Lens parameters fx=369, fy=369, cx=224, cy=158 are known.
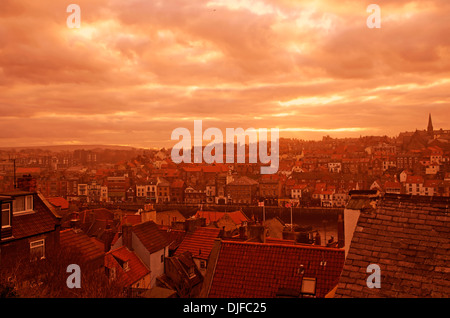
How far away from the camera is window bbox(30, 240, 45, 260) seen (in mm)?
6821

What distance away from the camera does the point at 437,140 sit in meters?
69.9

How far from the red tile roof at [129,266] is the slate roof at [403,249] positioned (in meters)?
5.87

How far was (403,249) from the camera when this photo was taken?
317 cm

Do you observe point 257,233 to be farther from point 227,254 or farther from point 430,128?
point 430,128

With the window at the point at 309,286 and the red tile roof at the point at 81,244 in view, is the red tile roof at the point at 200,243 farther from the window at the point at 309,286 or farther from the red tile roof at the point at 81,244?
the window at the point at 309,286

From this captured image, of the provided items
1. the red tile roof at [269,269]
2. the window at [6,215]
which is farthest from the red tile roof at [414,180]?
the window at [6,215]

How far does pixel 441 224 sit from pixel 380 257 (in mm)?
635

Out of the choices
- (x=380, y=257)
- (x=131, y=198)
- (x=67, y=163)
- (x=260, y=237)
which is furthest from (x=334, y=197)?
(x=67, y=163)

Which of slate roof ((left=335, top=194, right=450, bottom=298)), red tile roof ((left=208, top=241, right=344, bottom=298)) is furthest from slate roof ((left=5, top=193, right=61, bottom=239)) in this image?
slate roof ((left=335, top=194, right=450, bottom=298))

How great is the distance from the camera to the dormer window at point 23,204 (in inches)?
278

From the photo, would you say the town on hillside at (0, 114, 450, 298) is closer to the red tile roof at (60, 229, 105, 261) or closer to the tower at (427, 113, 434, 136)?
the red tile roof at (60, 229, 105, 261)

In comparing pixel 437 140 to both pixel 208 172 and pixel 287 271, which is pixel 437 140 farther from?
pixel 287 271

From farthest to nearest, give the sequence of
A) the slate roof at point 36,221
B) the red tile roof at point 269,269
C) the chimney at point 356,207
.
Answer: the slate roof at point 36,221, the red tile roof at point 269,269, the chimney at point 356,207

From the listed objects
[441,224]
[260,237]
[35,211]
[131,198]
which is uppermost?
[441,224]
